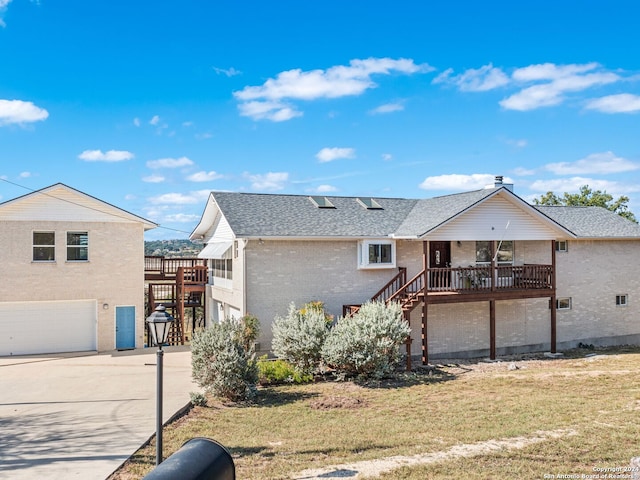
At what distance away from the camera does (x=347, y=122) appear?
3366 cm

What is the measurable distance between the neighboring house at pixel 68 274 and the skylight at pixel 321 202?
26.2ft

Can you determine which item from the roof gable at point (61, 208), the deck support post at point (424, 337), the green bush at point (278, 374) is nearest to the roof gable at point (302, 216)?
the deck support post at point (424, 337)

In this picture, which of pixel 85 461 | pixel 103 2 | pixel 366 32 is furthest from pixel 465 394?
pixel 103 2

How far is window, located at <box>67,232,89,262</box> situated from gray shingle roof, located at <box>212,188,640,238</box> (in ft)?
20.1

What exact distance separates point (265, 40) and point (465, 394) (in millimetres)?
16976

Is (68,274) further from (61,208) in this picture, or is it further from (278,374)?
(278,374)

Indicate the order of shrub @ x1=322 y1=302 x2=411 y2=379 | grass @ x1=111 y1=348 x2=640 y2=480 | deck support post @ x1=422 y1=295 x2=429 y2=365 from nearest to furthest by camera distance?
grass @ x1=111 y1=348 x2=640 y2=480
shrub @ x1=322 y1=302 x2=411 y2=379
deck support post @ x1=422 y1=295 x2=429 y2=365

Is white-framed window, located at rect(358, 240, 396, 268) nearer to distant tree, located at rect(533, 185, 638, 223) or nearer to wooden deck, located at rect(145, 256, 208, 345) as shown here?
wooden deck, located at rect(145, 256, 208, 345)

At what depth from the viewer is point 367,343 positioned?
1672 centimetres

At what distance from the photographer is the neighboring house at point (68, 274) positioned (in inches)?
839

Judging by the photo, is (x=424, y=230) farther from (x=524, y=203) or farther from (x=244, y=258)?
(x=244, y=258)

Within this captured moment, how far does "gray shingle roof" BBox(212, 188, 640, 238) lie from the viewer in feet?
68.7

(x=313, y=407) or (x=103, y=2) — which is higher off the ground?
(x=103, y=2)

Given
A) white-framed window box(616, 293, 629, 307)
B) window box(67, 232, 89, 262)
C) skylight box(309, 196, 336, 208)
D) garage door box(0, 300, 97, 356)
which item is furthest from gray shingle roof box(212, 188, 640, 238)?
garage door box(0, 300, 97, 356)
